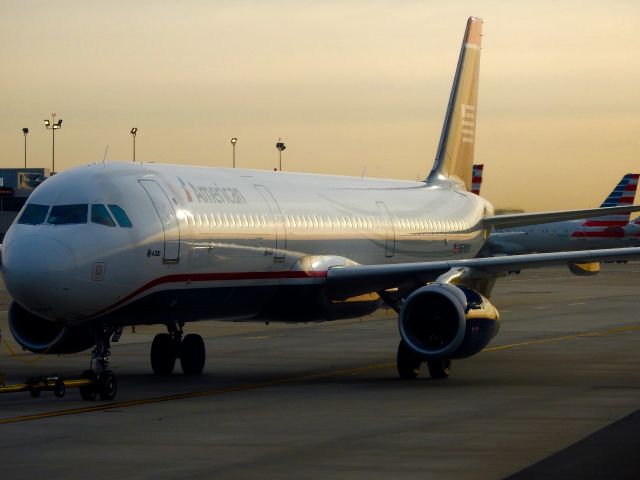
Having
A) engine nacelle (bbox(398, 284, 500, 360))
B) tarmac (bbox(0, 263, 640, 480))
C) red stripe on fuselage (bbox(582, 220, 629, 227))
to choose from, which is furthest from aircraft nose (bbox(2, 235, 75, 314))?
red stripe on fuselage (bbox(582, 220, 629, 227))

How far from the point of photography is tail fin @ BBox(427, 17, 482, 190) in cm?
3734

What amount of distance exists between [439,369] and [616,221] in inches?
3773

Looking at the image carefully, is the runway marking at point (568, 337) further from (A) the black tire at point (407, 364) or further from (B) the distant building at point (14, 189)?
(B) the distant building at point (14, 189)

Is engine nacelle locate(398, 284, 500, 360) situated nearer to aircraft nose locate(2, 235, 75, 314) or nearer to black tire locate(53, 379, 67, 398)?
black tire locate(53, 379, 67, 398)

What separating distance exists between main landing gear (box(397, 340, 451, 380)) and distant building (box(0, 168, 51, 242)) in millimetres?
77106

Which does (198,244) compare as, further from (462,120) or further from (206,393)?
(462,120)

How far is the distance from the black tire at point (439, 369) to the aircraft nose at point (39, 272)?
7.71m

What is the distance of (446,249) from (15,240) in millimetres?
14259

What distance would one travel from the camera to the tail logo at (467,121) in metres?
38.2

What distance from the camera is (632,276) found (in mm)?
94812

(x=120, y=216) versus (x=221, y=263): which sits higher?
(x=120, y=216)

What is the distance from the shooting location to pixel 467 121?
38.5 m

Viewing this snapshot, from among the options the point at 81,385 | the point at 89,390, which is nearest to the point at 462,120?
the point at 89,390

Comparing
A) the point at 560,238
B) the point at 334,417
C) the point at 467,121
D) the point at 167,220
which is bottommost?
the point at 560,238
